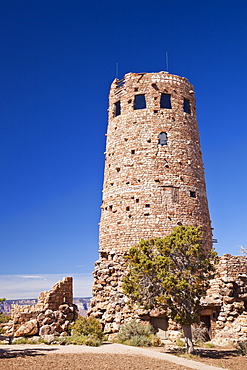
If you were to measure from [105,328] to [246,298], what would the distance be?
820 cm

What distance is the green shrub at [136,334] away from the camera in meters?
18.3

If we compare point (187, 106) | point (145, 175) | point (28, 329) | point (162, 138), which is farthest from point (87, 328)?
point (187, 106)

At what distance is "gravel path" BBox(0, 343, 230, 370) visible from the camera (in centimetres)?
1166

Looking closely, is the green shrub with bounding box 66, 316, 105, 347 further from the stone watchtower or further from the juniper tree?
the juniper tree

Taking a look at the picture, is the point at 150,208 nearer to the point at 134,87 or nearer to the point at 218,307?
the point at 218,307

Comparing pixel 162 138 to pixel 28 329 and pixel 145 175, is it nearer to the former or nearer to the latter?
pixel 145 175

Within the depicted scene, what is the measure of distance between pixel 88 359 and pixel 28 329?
7.64 meters

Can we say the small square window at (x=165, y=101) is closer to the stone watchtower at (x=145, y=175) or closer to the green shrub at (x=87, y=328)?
the stone watchtower at (x=145, y=175)

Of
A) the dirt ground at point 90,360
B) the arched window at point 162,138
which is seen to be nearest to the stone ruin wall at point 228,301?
the dirt ground at point 90,360

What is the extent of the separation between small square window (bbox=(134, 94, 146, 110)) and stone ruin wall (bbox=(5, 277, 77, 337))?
12769 mm

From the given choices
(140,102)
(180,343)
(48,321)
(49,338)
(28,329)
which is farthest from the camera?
(140,102)

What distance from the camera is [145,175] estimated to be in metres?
24.5

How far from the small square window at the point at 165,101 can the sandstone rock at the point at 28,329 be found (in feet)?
54.1

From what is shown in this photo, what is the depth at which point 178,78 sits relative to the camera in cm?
2748
